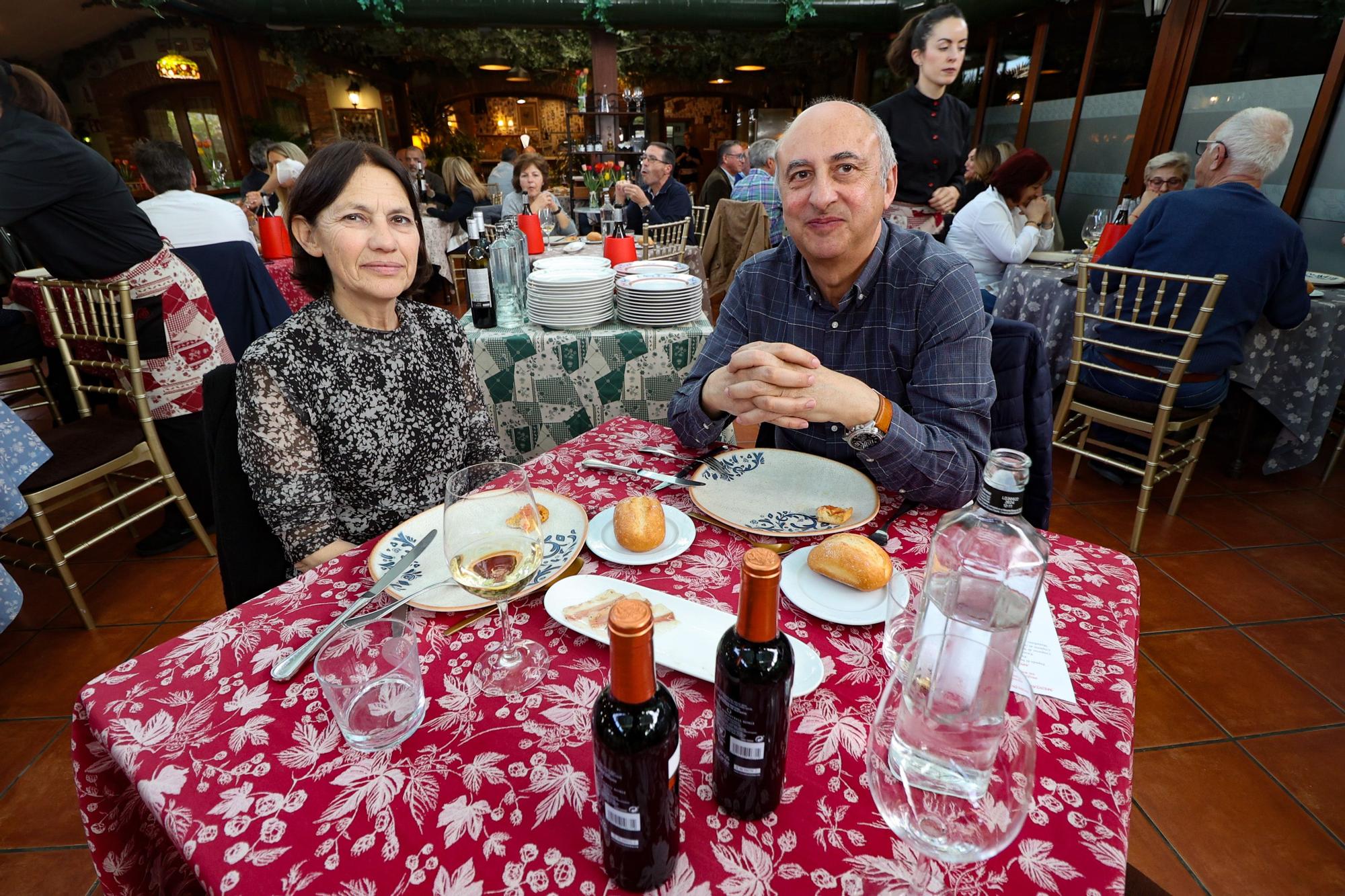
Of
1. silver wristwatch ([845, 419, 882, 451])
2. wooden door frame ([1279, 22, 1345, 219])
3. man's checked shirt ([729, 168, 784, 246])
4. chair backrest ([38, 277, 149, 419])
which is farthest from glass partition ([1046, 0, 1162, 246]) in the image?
chair backrest ([38, 277, 149, 419])

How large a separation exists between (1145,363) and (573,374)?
2.46 m

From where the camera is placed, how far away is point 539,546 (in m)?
0.78

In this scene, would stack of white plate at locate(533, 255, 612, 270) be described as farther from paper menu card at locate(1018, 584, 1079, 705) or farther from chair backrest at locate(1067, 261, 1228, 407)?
paper menu card at locate(1018, 584, 1079, 705)

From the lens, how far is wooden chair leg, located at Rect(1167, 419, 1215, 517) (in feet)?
9.14

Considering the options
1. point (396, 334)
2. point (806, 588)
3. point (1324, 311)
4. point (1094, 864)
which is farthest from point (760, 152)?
point (1094, 864)

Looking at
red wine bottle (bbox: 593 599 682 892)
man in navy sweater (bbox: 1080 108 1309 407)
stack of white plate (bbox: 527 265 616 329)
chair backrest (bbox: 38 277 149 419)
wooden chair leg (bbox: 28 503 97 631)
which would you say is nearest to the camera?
red wine bottle (bbox: 593 599 682 892)

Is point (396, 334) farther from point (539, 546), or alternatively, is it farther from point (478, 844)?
point (478, 844)

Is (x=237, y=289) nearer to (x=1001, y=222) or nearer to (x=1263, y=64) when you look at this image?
(x=1001, y=222)

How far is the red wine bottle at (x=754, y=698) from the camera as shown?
475mm

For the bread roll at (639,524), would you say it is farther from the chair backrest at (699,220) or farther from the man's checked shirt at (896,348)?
the chair backrest at (699,220)

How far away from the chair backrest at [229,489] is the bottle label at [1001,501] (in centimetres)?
129

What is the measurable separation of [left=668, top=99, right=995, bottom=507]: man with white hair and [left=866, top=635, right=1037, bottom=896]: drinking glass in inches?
23.0

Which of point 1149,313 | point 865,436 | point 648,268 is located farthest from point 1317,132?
point 865,436

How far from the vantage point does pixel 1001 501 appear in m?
0.69
